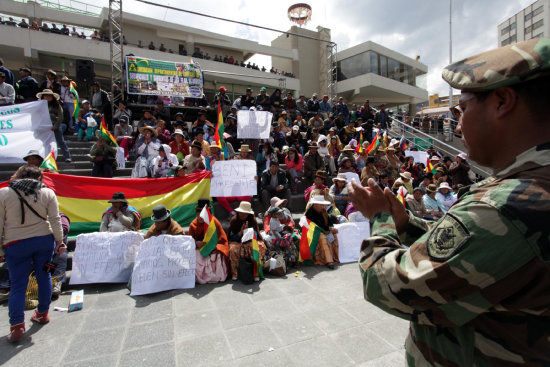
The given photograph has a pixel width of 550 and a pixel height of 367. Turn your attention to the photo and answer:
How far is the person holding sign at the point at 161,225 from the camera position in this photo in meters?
4.50

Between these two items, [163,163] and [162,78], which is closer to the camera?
[163,163]

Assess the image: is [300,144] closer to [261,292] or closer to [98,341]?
[261,292]

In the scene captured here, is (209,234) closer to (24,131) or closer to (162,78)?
(24,131)

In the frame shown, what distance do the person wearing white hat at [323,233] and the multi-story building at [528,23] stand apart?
1980 inches

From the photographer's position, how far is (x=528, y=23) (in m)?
45.8

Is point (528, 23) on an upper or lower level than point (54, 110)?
upper

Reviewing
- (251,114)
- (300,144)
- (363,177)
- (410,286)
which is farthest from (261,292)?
(300,144)

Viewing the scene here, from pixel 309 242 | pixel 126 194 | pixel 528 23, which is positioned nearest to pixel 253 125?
pixel 126 194

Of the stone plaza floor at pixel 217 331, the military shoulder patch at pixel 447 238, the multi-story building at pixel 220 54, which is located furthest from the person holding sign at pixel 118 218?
the multi-story building at pixel 220 54

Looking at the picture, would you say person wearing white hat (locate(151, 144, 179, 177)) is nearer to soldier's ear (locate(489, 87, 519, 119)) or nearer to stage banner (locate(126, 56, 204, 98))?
stage banner (locate(126, 56, 204, 98))

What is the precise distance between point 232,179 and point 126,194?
214 centimetres

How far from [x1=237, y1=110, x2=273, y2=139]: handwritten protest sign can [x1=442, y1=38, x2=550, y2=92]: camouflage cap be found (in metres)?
7.98

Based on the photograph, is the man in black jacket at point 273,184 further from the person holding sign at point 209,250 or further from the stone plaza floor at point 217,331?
the stone plaza floor at point 217,331

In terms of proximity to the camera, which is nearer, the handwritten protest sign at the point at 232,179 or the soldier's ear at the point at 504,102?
the soldier's ear at the point at 504,102
